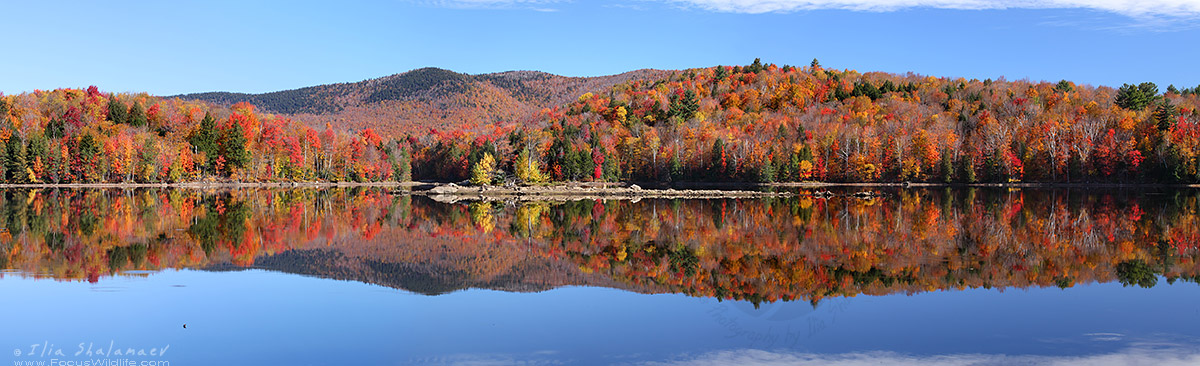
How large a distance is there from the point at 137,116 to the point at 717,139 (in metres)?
70.9

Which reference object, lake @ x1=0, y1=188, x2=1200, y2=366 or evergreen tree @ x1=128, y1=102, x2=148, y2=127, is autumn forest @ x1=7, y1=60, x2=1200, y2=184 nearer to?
evergreen tree @ x1=128, y1=102, x2=148, y2=127

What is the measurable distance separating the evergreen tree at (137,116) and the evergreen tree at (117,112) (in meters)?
0.67

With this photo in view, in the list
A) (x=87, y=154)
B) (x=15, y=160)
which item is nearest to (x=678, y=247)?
(x=87, y=154)

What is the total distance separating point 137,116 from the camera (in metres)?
96.8

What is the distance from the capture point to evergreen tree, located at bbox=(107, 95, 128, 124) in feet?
315

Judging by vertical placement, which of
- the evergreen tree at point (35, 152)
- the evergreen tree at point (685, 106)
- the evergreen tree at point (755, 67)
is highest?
the evergreen tree at point (755, 67)

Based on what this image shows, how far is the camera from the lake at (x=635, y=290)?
10.2 metres

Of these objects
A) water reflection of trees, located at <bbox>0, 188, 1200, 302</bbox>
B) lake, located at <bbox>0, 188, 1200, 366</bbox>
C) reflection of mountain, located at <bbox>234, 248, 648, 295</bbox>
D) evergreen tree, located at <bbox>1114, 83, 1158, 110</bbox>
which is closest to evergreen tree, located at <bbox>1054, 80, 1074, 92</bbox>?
evergreen tree, located at <bbox>1114, 83, 1158, 110</bbox>

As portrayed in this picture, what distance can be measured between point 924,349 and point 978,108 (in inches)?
4293

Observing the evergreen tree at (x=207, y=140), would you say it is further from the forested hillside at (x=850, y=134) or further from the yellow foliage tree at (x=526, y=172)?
the yellow foliage tree at (x=526, y=172)

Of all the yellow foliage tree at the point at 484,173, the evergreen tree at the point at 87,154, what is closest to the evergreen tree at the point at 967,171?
the yellow foliage tree at the point at 484,173

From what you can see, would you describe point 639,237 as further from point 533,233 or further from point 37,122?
point 37,122

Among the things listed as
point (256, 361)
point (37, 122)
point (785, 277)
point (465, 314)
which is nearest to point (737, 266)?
point (785, 277)

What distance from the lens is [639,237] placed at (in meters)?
24.2
